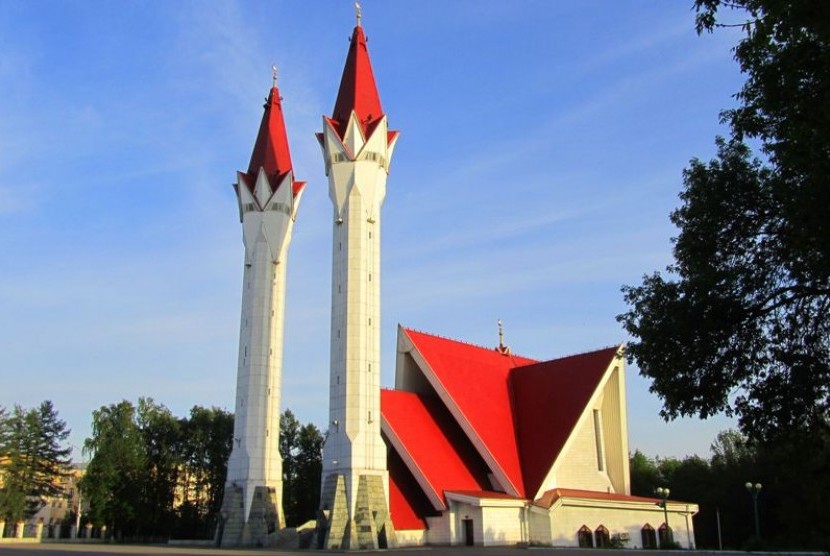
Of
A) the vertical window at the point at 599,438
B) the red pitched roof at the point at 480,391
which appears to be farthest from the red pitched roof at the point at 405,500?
the vertical window at the point at 599,438

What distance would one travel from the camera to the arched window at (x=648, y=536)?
36.7 metres

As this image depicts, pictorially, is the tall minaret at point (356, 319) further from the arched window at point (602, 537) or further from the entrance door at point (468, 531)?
the arched window at point (602, 537)

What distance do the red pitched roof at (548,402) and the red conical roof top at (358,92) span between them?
54.3 ft

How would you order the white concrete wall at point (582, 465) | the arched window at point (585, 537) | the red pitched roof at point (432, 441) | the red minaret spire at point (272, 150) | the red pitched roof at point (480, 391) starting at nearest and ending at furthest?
1. the red pitched roof at point (432, 441)
2. the arched window at point (585, 537)
3. the red pitched roof at point (480, 391)
4. the white concrete wall at point (582, 465)
5. the red minaret spire at point (272, 150)

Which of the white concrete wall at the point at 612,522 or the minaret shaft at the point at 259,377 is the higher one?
the minaret shaft at the point at 259,377

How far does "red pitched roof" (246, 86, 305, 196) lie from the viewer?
4241cm

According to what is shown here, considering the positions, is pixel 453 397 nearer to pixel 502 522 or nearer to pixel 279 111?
pixel 502 522

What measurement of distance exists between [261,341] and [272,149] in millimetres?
11477

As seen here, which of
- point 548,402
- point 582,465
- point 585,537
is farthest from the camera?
point 548,402

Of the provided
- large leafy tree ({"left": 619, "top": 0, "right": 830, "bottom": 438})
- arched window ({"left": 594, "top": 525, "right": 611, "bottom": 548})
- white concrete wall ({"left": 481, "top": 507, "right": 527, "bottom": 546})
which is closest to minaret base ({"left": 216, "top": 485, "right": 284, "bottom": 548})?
white concrete wall ({"left": 481, "top": 507, "right": 527, "bottom": 546})

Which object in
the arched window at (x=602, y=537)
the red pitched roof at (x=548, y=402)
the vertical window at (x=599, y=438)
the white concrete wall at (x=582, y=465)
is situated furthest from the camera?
the vertical window at (x=599, y=438)

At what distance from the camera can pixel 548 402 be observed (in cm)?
A: 3925

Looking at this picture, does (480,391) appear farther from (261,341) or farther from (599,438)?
(261,341)

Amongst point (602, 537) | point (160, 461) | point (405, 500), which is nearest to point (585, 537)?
point (602, 537)
